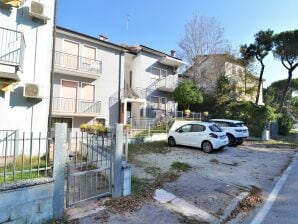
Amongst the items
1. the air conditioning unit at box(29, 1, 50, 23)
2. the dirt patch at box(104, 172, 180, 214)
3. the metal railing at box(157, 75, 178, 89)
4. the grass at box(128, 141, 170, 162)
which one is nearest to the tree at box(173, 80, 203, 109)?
the metal railing at box(157, 75, 178, 89)

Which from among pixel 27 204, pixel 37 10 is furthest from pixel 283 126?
pixel 27 204

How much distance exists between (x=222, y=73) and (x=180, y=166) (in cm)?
2165

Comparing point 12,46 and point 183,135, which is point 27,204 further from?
point 183,135

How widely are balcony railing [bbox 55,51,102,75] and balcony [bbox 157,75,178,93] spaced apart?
26.8 feet

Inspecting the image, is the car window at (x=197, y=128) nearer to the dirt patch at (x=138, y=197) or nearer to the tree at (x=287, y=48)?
the dirt patch at (x=138, y=197)

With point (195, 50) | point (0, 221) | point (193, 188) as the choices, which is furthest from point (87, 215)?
point (195, 50)

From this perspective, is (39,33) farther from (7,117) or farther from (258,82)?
(258,82)

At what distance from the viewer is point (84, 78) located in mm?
20891

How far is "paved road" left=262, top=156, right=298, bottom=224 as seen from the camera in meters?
5.92

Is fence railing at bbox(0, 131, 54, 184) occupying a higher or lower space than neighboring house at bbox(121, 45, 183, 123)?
lower

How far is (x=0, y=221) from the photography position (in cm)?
448

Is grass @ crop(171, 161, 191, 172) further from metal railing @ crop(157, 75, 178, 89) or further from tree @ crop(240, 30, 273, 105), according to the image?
tree @ crop(240, 30, 273, 105)

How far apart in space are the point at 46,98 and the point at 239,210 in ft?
33.1

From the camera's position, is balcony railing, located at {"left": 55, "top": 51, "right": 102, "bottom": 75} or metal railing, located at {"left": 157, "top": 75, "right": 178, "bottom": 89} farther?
metal railing, located at {"left": 157, "top": 75, "right": 178, "bottom": 89}
